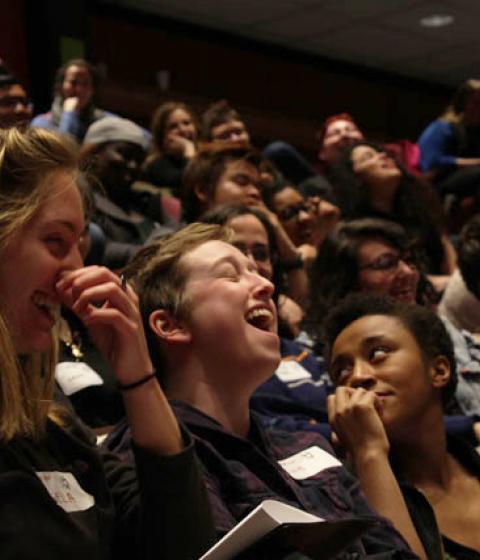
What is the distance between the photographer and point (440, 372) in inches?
91.2

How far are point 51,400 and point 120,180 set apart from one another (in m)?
2.05

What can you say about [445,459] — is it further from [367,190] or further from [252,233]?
[367,190]

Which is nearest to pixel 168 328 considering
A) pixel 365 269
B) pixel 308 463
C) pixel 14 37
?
pixel 308 463

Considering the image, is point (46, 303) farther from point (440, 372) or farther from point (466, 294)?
point (466, 294)

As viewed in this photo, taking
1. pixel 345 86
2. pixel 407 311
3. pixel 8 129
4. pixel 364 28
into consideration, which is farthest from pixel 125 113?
pixel 8 129

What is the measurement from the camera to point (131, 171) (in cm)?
349

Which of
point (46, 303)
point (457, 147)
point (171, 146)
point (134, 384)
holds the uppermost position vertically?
point (46, 303)

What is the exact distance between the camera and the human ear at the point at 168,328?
5.96 ft

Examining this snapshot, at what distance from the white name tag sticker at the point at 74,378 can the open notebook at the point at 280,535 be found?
95 cm

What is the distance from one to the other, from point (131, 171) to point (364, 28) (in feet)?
12.1

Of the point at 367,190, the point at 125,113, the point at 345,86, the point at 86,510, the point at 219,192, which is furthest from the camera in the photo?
the point at 345,86

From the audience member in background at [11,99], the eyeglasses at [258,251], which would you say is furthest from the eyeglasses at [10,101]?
the eyeglasses at [258,251]

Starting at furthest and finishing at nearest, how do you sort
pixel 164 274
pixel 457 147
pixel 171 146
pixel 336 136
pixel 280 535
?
pixel 457 147
pixel 336 136
pixel 171 146
pixel 164 274
pixel 280 535

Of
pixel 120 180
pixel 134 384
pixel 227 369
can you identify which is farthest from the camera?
pixel 120 180
